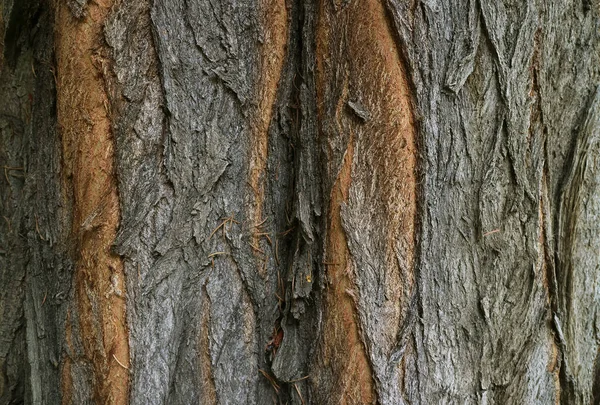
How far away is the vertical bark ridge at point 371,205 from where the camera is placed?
64.9 inches

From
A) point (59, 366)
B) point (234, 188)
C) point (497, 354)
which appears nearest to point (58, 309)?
point (59, 366)

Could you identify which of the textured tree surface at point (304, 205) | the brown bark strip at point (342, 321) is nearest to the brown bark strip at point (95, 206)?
the textured tree surface at point (304, 205)

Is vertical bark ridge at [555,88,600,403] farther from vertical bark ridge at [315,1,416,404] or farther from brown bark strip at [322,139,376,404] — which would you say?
brown bark strip at [322,139,376,404]

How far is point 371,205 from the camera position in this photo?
168 centimetres

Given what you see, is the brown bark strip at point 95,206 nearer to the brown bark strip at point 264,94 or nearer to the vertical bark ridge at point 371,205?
the brown bark strip at point 264,94

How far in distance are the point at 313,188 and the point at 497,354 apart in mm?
814

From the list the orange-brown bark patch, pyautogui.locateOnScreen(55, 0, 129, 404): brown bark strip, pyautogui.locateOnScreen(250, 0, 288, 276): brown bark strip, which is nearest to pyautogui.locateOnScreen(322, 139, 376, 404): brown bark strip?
pyautogui.locateOnScreen(250, 0, 288, 276): brown bark strip

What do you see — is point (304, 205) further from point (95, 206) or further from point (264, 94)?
point (95, 206)

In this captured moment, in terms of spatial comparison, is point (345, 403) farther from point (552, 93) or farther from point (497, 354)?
point (552, 93)

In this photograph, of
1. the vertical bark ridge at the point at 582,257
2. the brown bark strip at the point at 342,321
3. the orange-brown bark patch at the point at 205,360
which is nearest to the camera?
the brown bark strip at the point at 342,321

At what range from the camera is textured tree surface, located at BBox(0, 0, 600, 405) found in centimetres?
167

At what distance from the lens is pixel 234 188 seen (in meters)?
1.81

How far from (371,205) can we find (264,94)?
0.54 m

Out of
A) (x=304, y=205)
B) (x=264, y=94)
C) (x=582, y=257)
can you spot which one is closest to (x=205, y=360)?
(x=304, y=205)
